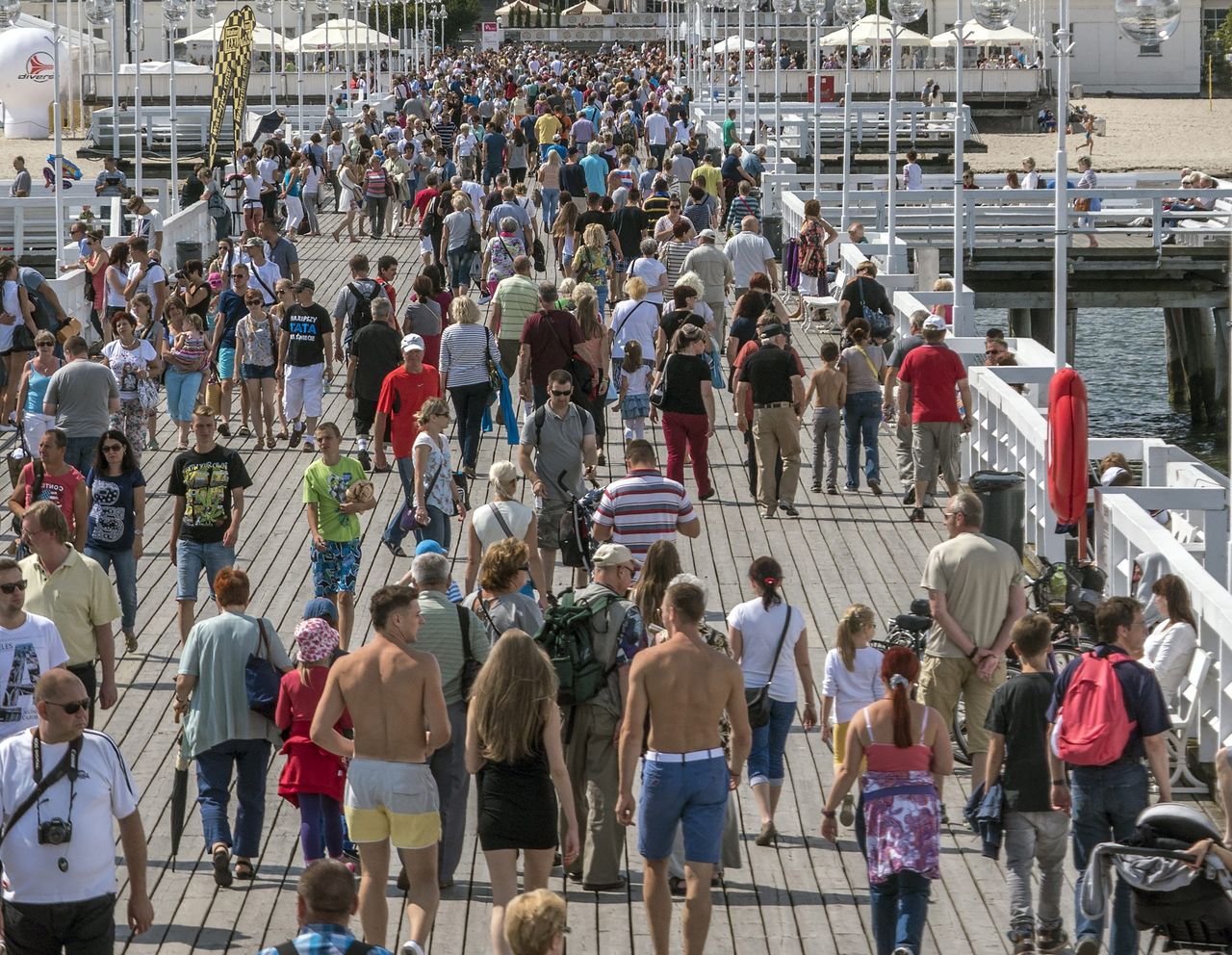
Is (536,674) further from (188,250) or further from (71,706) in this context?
(188,250)

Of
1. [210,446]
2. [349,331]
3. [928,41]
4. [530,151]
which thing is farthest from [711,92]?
[210,446]

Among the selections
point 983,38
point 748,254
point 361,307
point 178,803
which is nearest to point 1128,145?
point 983,38

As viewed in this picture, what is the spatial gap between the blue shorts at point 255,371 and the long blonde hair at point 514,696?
975 cm

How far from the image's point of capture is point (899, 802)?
7.19m

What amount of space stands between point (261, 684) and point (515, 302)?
331 inches

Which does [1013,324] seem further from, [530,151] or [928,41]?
[928,41]

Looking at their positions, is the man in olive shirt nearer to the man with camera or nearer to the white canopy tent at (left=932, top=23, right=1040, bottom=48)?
the man with camera

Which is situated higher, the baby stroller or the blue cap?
the blue cap

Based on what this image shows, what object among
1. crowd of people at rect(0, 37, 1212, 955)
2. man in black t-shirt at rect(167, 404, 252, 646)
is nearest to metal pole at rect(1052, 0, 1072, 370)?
crowd of people at rect(0, 37, 1212, 955)

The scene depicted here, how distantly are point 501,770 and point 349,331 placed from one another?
399 inches

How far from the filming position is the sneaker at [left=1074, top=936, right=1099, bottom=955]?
24.5ft

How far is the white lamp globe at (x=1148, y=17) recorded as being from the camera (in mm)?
12352

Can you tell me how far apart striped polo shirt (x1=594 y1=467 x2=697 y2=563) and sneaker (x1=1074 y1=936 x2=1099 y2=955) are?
3404 millimetres

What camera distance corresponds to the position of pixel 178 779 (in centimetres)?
871
